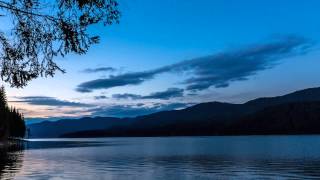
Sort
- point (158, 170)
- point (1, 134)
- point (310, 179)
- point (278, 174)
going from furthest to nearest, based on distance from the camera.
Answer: point (1, 134), point (158, 170), point (278, 174), point (310, 179)

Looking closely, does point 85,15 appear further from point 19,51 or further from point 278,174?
point 278,174

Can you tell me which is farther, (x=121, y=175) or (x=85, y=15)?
(x=121, y=175)

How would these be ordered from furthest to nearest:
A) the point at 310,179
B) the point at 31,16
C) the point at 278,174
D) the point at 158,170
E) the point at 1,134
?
1. the point at 1,134
2. the point at 158,170
3. the point at 278,174
4. the point at 310,179
5. the point at 31,16

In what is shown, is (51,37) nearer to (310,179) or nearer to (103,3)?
(103,3)

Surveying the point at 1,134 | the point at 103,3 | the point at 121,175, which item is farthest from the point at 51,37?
the point at 1,134

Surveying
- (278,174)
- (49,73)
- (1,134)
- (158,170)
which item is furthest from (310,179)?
(1,134)

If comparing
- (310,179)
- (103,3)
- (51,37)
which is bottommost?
(310,179)

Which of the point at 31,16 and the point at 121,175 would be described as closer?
the point at 31,16

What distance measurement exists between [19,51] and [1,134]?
176 m

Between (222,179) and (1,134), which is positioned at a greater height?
(1,134)

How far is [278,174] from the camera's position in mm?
65438

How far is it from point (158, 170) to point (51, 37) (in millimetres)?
58392

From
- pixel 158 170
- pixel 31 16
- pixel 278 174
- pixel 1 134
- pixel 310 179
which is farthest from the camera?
pixel 1 134

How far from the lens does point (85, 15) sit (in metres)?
16.9
